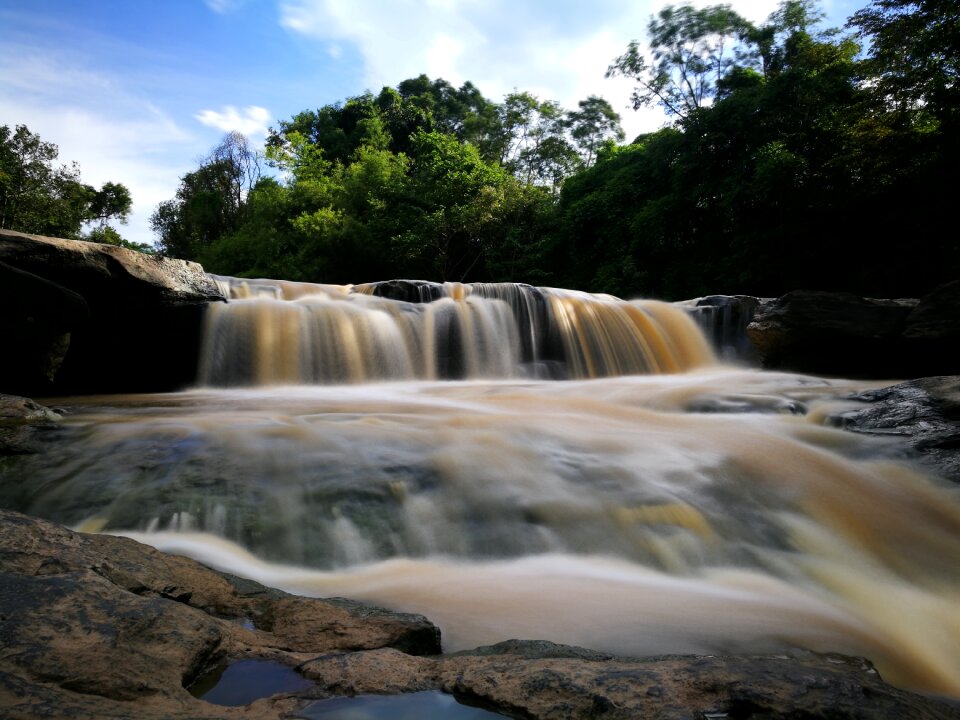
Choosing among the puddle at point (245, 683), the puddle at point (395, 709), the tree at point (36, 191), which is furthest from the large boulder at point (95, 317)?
the tree at point (36, 191)

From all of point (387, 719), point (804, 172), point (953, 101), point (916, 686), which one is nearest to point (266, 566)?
point (387, 719)

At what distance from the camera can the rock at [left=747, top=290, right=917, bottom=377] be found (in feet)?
29.8

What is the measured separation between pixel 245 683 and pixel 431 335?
9.04 metres

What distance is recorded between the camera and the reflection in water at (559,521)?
247 cm

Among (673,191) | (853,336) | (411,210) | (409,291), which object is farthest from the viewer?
(411,210)

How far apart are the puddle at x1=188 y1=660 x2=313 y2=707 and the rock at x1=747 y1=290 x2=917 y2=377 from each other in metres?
9.75

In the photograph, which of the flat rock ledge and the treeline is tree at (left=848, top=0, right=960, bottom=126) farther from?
the flat rock ledge

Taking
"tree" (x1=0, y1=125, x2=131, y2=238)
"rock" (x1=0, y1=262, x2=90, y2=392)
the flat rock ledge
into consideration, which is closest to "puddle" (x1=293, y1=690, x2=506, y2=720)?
the flat rock ledge

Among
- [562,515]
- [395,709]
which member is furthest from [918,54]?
[395,709]

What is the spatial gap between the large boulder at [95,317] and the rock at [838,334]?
8.87m

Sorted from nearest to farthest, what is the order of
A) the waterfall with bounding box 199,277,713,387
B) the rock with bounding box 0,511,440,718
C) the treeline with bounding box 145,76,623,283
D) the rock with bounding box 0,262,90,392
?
the rock with bounding box 0,511,440,718 < the rock with bounding box 0,262,90,392 < the waterfall with bounding box 199,277,713,387 < the treeline with bounding box 145,76,623,283

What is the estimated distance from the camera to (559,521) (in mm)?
3322

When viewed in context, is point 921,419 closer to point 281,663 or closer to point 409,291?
point 281,663

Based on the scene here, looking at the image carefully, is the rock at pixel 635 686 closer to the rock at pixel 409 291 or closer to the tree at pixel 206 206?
the rock at pixel 409 291
